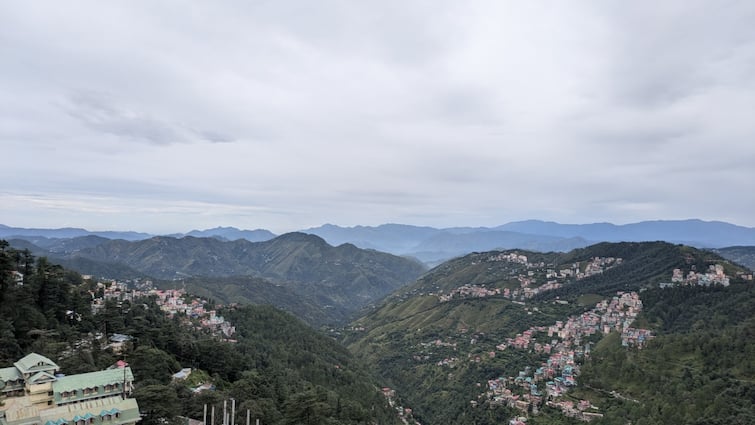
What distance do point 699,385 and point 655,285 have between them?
70.6m

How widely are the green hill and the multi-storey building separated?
52.2 meters

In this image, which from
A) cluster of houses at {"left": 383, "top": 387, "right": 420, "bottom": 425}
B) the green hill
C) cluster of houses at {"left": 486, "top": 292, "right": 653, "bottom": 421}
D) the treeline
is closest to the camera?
the treeline

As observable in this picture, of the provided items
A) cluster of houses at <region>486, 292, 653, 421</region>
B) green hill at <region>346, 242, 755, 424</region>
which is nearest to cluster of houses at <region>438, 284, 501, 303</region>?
green hill at <region>346, 242, 755, 424</region>

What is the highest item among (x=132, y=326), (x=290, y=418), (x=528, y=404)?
(x=132, y=326)

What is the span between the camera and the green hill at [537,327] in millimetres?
64938

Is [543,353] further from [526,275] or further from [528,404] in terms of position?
[526,275]

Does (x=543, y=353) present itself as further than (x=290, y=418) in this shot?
Yes

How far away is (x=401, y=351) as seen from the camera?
11512 cm

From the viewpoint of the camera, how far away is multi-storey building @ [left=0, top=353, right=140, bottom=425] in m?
23.3

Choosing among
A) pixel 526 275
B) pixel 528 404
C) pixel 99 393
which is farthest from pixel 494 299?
pixel 99 393

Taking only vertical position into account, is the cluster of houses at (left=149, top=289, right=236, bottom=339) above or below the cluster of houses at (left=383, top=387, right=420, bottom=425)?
above

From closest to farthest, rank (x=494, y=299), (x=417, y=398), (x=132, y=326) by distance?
(x=132, y=326) → (x=417, y=398) → (x=494, y=299)

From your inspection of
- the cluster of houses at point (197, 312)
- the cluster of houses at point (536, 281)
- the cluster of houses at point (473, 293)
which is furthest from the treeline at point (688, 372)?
the cluster of houses at point (197, 312)

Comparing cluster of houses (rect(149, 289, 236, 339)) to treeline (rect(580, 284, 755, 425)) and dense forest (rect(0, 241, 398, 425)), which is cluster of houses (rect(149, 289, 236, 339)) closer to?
dense forest (rect(0, 241, 398, 425))
